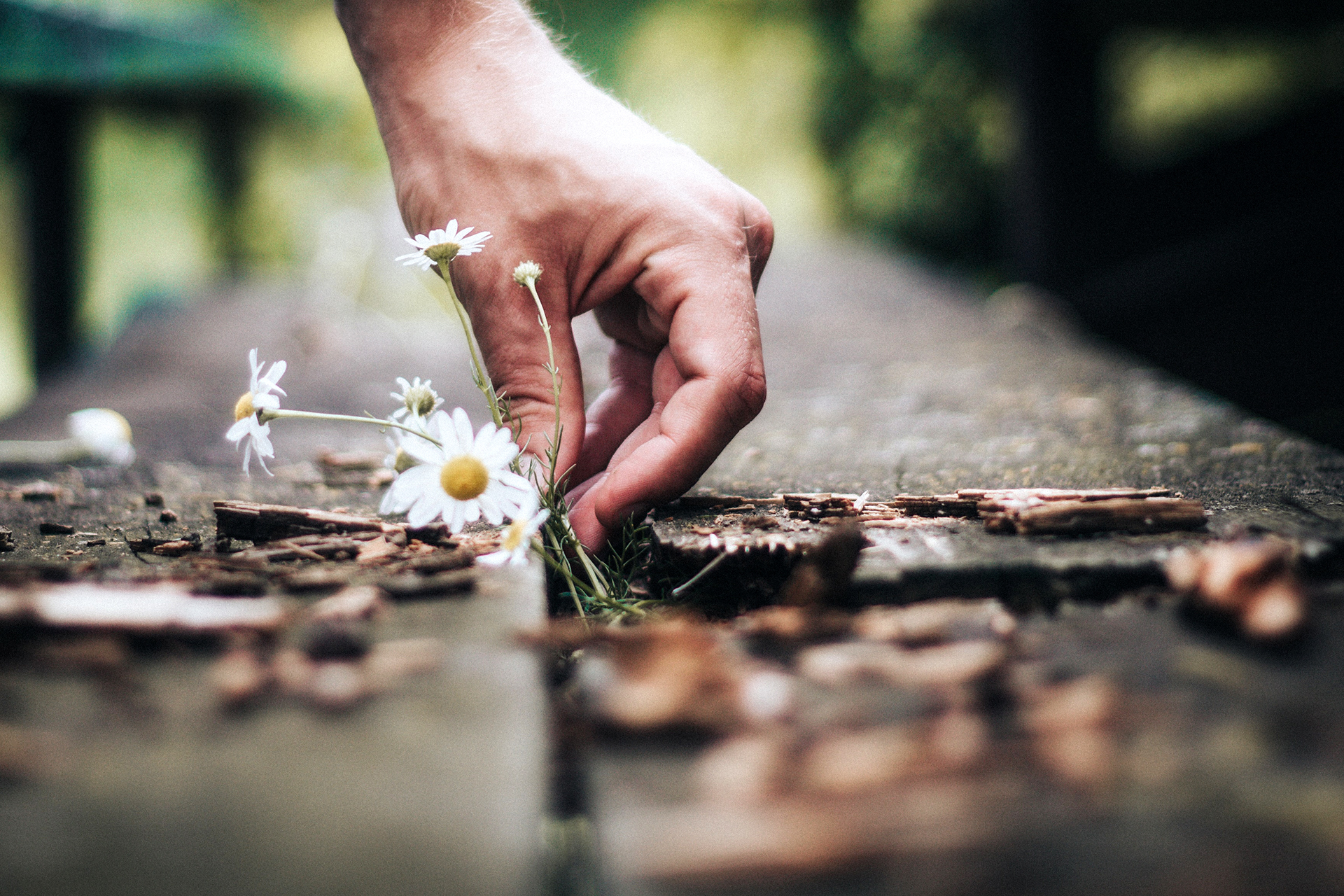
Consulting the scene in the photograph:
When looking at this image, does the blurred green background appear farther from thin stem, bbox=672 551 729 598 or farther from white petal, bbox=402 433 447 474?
thin stem, bbox=672 551 729 598

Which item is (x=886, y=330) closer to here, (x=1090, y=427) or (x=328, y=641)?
(x=1090, y=427)

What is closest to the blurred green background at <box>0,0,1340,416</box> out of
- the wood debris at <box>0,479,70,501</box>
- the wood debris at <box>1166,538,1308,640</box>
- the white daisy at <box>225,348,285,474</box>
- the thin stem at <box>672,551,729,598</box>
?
the wood debris at <box>0,479,70,501</box>

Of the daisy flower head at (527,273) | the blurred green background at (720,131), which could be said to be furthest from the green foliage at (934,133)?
the daisy flower head at (527,273)

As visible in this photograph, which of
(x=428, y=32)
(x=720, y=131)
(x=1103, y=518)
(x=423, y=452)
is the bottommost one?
(x=1103, y=518)

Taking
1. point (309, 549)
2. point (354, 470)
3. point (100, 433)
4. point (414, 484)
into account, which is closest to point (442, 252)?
point (414, 484)

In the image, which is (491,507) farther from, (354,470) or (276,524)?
(354,470)

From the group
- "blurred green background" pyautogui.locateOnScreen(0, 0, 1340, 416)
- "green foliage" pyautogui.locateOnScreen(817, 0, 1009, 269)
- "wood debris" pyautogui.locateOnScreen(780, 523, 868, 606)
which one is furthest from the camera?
"green foliage" pyautogui.locateOnScreen(817, 0, 1009, 269)
